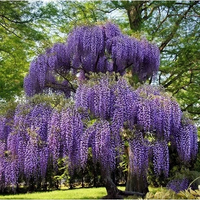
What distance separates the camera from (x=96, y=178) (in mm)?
12820

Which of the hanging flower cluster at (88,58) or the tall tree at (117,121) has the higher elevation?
the hanging flower cluster at (88,58)

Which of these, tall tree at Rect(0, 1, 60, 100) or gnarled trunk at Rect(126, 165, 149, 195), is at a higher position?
tall tree at Rect(0, 1, 60, 100)

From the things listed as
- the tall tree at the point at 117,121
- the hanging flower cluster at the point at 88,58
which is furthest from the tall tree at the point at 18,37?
the tall tree at the point at 117,121

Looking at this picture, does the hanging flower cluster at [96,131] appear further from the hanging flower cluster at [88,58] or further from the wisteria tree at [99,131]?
the hanging flower cluster at [88,58]

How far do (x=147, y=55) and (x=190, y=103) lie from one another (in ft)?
13.7

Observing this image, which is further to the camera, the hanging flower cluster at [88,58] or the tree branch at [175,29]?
the tree branch at [175,29]

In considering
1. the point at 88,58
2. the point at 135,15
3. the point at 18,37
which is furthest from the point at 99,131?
the point at 135,15

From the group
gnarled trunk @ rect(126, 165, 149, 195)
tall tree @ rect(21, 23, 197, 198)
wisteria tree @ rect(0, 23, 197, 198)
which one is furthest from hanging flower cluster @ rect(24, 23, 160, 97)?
gnarled trunk @ rect(126, 165, 149, 195)

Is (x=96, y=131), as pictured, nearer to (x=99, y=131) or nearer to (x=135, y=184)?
(x=99, y=131)

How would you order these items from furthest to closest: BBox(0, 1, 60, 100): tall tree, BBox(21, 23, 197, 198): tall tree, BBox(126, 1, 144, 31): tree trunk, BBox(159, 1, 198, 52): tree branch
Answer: BBox(126, 1, 144, 31): tree trunk → BBox(159, 1, 198, 52): tree branch → BBox(0, 1, 60, 100): tall tree → BBox(21, 23, 197, 198): tall tree

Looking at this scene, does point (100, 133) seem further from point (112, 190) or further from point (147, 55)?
point (147, 55)

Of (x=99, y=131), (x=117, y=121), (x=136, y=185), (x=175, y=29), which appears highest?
(x=175, y=29)

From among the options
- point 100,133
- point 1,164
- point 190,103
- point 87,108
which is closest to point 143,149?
point 100,133

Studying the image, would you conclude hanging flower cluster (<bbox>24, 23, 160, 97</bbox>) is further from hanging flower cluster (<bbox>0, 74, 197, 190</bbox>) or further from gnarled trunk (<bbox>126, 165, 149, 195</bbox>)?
gnarled trunk (<bbox>126, 165, 149, 195</bbox>)
